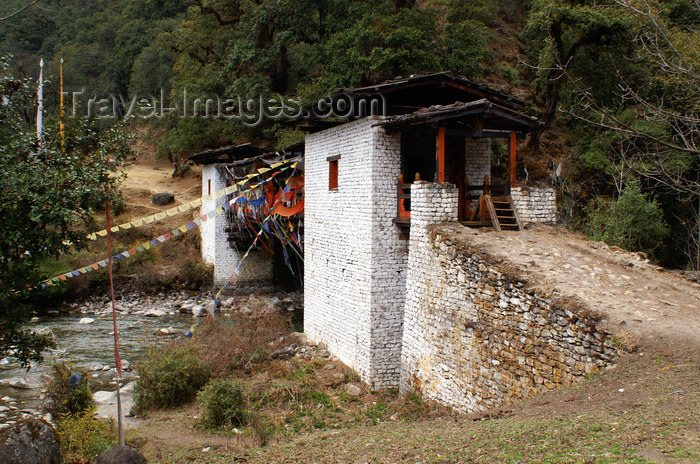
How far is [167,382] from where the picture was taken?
1040 centimetres

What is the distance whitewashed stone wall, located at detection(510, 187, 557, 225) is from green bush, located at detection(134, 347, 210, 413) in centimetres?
770

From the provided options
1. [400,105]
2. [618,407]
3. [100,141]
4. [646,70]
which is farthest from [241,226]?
[646,70]

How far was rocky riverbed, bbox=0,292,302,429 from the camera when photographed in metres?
11.5

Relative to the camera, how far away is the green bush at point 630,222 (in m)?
17.3

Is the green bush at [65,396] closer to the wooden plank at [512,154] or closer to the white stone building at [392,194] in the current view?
the white stone building at [392,194]

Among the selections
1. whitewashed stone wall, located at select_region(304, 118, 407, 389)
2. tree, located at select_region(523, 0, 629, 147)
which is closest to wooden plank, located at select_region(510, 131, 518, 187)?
whitewashed stone wall, located at select_region(304, 118, 407, 389)

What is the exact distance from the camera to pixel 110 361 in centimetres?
1381

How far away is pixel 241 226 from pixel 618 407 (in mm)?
17751

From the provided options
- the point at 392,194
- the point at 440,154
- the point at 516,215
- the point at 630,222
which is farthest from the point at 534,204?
the point at 630,222

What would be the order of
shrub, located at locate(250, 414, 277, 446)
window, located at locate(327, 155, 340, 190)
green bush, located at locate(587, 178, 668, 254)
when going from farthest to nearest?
green bush, located at locate(587, 178, 668, 254) → window, located at locate(327, 155, 340, 190) → shrub, located at locate(250, 414, 277, 446)

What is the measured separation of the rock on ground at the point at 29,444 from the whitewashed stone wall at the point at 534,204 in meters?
8.49

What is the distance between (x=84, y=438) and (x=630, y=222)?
57.3ft

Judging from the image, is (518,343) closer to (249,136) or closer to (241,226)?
(241,226)

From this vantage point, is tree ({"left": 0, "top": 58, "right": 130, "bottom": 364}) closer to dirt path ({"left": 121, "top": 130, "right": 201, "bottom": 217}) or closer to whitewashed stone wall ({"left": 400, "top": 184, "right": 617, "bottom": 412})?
whitewashed stone wall ({"left": 400, "top": 184, "right": 617, "bottom": 412})
